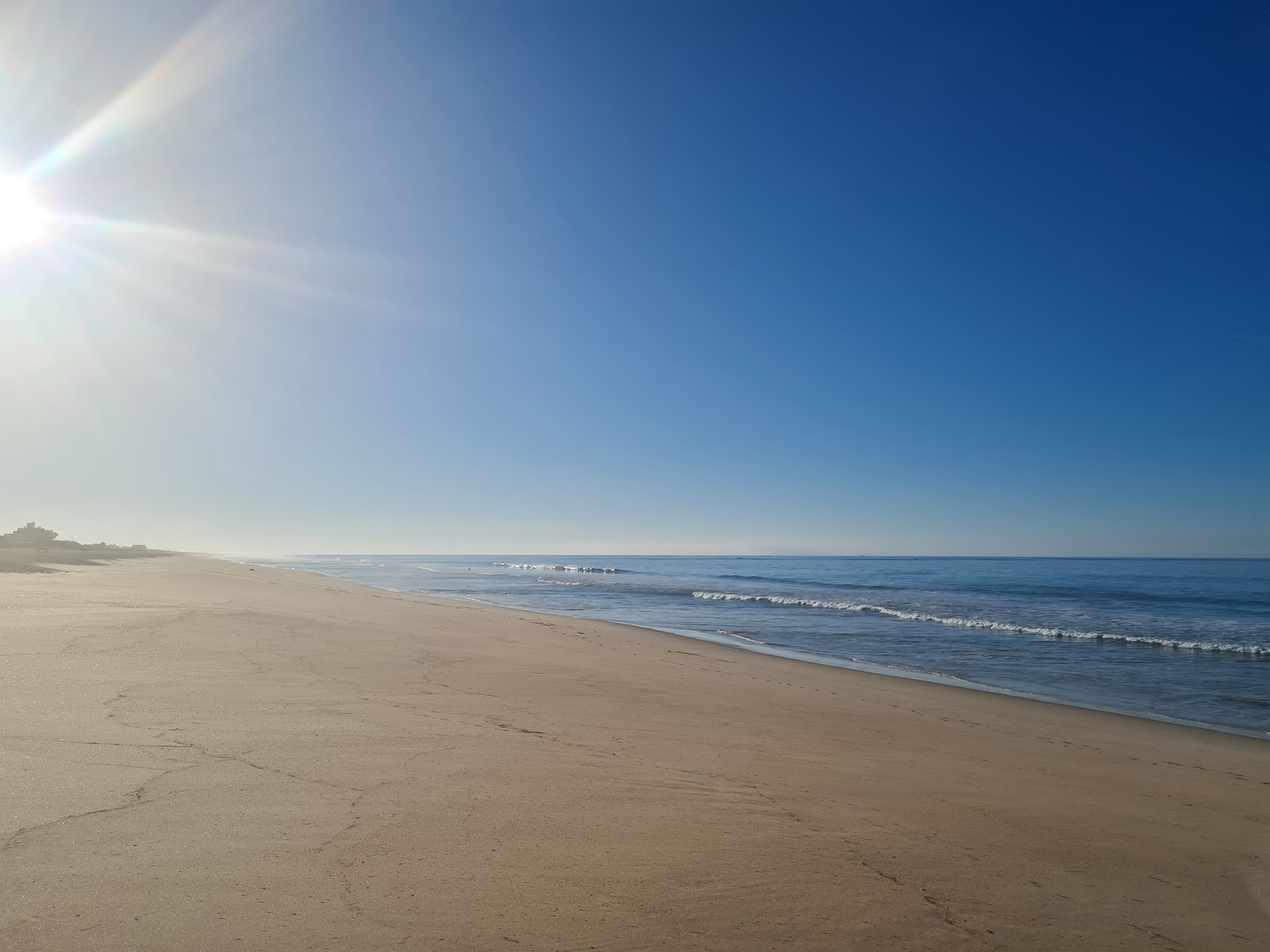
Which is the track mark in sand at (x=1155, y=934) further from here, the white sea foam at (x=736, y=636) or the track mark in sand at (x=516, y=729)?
the white sea foam at (x=736, y=636)

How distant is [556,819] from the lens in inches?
167

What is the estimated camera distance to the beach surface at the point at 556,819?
302 centimetres

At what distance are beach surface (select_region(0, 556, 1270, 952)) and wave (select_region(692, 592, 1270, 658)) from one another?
492 inches

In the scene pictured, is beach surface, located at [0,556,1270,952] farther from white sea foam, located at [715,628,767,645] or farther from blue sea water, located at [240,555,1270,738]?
white sea foam, located at [715,628,767,645]

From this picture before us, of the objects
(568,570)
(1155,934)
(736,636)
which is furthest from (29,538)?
(1155,934)

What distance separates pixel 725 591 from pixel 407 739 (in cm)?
3964

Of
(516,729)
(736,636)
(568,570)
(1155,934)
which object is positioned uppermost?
(568,570)

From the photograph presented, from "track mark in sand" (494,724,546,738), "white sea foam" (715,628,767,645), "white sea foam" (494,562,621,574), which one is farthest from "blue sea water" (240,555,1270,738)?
"white sea foam" (494,562,621,574)

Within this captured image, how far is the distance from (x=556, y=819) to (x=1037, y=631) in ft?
76.2

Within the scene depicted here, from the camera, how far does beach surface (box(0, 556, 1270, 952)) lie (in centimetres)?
302

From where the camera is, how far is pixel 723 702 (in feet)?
31.3

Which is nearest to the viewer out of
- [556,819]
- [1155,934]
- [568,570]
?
[1155,934]

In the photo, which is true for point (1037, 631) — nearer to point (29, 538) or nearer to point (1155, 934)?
point (1155, 934)

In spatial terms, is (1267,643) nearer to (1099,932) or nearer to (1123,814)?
(1123,814)
